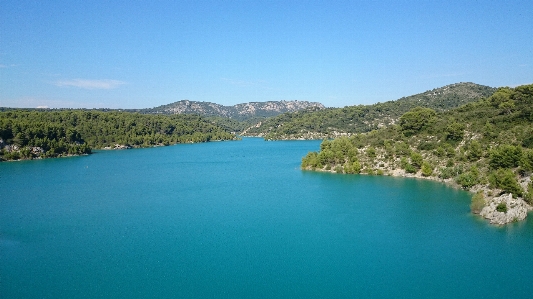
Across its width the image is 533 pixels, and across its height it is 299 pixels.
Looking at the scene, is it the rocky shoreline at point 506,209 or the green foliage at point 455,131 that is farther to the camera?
the green foliage at point 455,131

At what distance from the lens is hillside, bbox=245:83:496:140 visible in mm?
113750

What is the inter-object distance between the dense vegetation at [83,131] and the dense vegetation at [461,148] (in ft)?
184

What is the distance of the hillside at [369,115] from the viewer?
373ft

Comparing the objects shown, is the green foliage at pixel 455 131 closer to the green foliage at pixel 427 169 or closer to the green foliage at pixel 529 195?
the green foliage at pixel 427 169

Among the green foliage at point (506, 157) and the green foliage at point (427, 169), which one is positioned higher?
the green foliage at point (506, 157)

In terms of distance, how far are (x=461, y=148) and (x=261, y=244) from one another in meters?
29.7

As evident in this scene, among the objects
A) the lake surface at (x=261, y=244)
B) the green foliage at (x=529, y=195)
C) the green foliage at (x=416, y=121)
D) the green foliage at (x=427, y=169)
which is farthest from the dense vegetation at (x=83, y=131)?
the green foliage at (x=529, y=195)

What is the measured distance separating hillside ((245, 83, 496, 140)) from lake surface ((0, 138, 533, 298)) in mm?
76722

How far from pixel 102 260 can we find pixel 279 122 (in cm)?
13559

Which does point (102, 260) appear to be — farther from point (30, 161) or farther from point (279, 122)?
point (279, 122)

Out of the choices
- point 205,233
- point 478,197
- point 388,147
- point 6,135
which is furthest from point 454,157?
point 6,135

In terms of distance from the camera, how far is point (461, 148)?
43.3 meters

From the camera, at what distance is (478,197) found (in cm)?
2945

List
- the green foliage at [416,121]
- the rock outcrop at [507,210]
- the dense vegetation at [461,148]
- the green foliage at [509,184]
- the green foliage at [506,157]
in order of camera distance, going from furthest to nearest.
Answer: the green foliage at [416,121] → the green foliage at [506,157] → the dense vegetation at [461,148] → the green foliage at [509,184] → the rock outcrop at [507,210]
